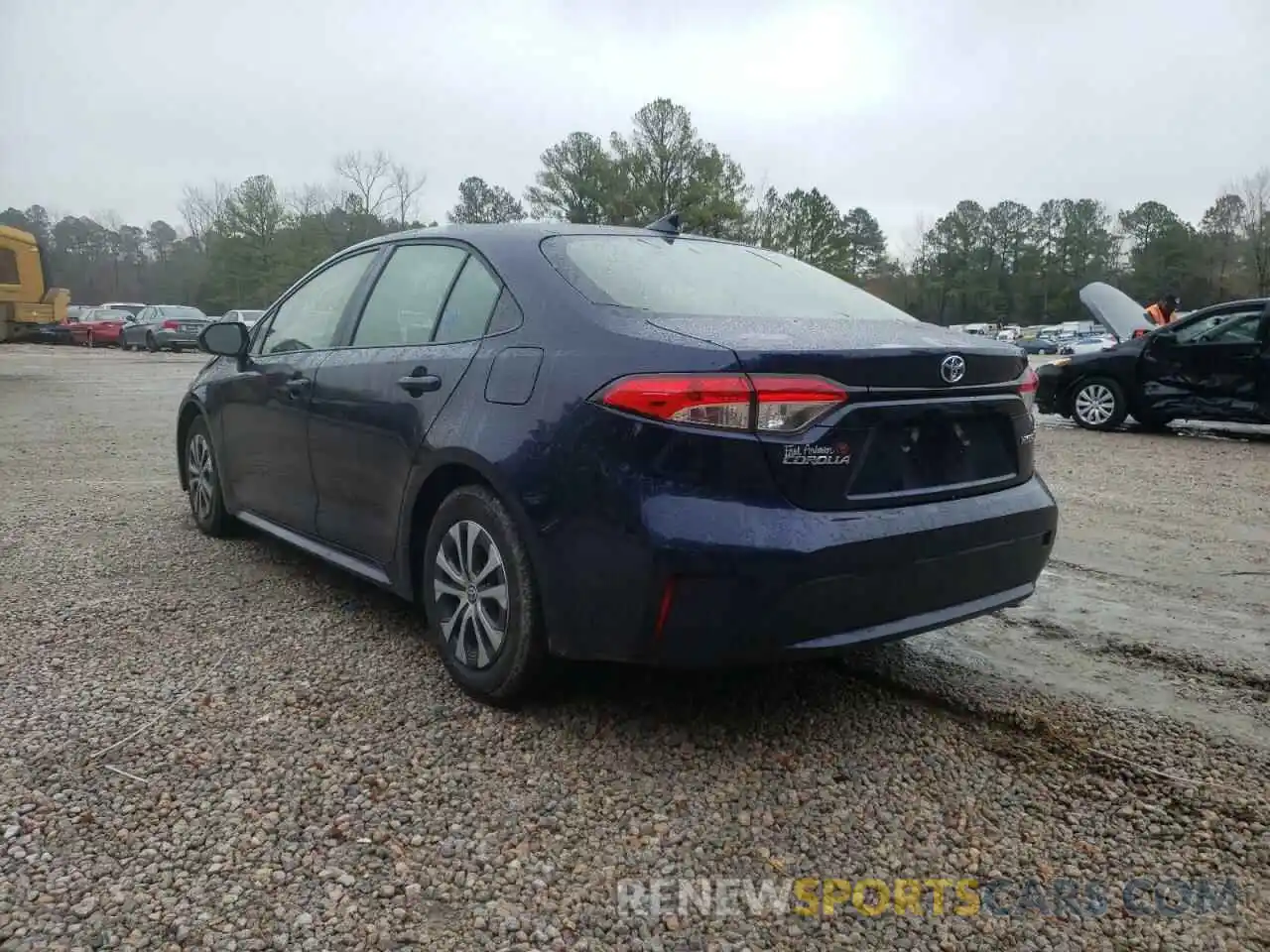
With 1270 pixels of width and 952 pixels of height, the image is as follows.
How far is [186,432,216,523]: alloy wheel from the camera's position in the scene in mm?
5016

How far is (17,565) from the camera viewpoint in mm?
A: 4559

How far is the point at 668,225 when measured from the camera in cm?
383

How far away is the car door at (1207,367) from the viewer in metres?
9.74

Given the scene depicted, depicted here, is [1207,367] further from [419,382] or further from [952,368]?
[419,382]

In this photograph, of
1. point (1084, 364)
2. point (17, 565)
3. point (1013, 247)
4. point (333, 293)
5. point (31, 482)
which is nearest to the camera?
point (333, 293)

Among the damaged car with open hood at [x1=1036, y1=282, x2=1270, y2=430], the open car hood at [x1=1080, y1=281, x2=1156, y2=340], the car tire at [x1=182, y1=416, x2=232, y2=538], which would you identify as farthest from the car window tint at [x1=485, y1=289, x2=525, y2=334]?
the open car hood at [x1=1080, y1=281, x2=1156, y2=340]

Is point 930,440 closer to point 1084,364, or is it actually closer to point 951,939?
point 951,939

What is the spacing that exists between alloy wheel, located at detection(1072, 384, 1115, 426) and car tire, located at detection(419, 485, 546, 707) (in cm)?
973

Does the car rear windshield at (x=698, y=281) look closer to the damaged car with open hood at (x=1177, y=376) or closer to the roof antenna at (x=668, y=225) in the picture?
the roof antenna at (x=668, y=225)

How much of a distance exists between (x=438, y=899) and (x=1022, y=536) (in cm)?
194

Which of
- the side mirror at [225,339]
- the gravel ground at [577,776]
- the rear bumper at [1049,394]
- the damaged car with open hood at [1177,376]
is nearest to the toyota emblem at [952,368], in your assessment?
the gravel ground at [577,776]

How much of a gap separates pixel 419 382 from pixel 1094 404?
9.81 metres

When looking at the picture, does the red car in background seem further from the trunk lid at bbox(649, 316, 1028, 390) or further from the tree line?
the trunk lid at bbox(649, 316, 1028, 390)

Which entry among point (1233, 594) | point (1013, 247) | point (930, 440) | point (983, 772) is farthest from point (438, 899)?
point (1013, 247)
